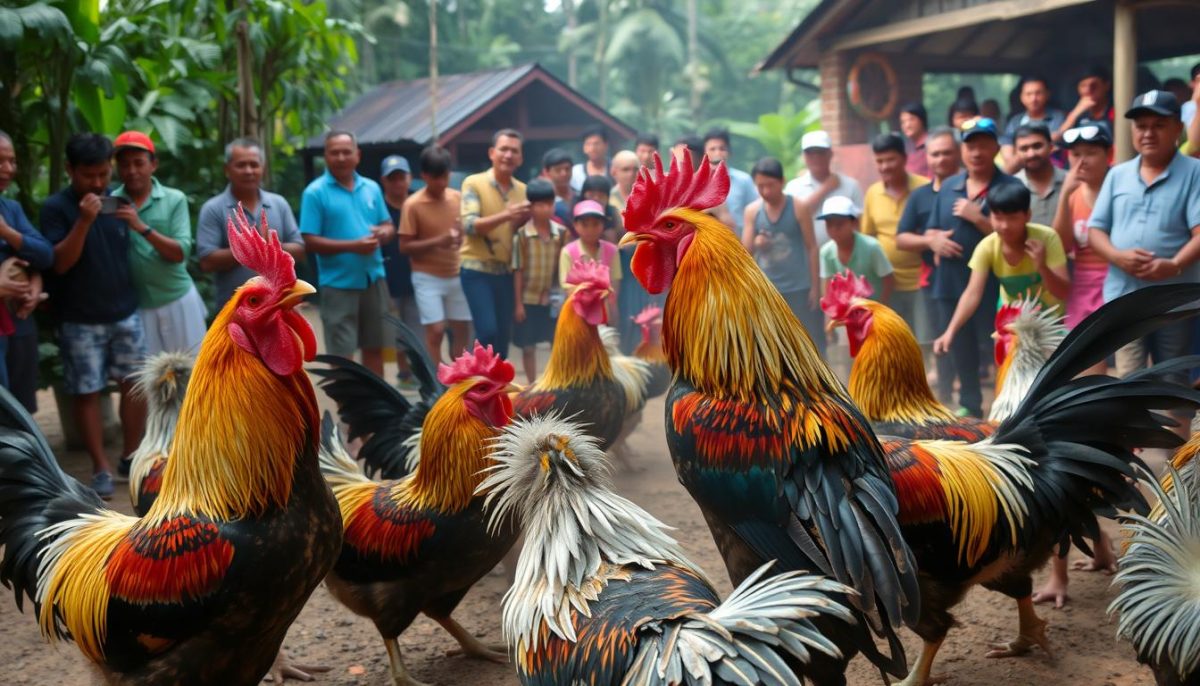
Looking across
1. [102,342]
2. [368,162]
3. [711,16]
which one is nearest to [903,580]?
[102,342]

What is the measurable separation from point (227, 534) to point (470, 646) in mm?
1600

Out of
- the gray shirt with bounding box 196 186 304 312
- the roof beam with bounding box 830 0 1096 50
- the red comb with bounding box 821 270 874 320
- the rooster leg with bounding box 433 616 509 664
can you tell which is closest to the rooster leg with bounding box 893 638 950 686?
the red comb with bounding box 821 270 874 320

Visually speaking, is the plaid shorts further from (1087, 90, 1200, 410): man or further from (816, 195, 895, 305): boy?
(1087, 90, 1200, 410): man

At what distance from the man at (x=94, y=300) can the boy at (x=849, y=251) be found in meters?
4.62

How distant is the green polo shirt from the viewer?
6.17 metres

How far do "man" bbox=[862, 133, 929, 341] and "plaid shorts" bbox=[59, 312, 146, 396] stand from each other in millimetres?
5222

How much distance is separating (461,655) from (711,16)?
40.0 metres

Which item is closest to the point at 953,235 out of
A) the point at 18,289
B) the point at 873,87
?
the point at 18,289

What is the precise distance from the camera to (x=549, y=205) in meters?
7.90

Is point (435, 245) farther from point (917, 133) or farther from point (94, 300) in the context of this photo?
point (917, 133)

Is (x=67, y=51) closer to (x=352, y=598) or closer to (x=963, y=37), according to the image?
(x=352, y=598)

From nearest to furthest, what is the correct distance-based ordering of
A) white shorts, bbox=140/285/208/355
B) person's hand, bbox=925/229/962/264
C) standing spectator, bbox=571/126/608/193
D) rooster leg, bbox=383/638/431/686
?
rooster leg, bbox=383/638/431/686 < white shorts, bbox=140/285/208/355 < person's hand, bbox=925/229/962/264 < standing spectator, bbox=571/126/608/193

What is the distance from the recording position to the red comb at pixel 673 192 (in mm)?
3312

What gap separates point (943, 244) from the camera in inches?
263
